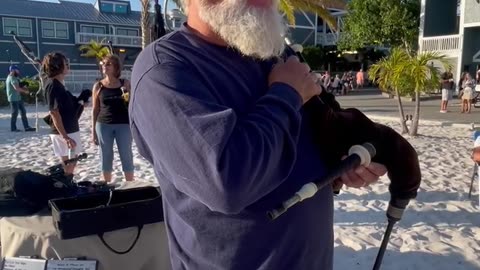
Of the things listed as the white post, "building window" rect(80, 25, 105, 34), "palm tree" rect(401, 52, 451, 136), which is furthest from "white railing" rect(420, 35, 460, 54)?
"building window" rect(80, 25, 105, 34)

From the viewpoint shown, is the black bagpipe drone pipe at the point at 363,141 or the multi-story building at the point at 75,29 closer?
the black bagpipe drone pipe at the point at 363,141

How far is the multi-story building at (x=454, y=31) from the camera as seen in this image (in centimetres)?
2353

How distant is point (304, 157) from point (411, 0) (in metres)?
30.3

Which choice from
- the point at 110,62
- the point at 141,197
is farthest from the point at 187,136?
the point at 110,62

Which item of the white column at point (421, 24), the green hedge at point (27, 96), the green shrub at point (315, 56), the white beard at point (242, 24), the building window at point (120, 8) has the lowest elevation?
the green hedge at point (27, 96)

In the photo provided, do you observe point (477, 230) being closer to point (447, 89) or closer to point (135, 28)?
point (447, 89)

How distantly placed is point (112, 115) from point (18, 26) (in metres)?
41.0

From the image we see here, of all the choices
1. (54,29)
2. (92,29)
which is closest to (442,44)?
(92,29)

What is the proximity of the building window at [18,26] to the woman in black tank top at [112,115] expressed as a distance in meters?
39.7

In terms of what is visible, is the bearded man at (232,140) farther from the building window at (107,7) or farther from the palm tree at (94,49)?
the building window at (107,7)

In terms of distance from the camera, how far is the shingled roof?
41.1 metres

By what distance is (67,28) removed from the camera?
144 feet

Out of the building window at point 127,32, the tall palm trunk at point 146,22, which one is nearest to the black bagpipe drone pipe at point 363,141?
the tall palm trunk at point 146,22

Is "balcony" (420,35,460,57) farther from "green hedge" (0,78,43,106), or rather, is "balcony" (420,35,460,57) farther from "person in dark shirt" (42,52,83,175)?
"person in dark shirt" (42,52,83,175)
